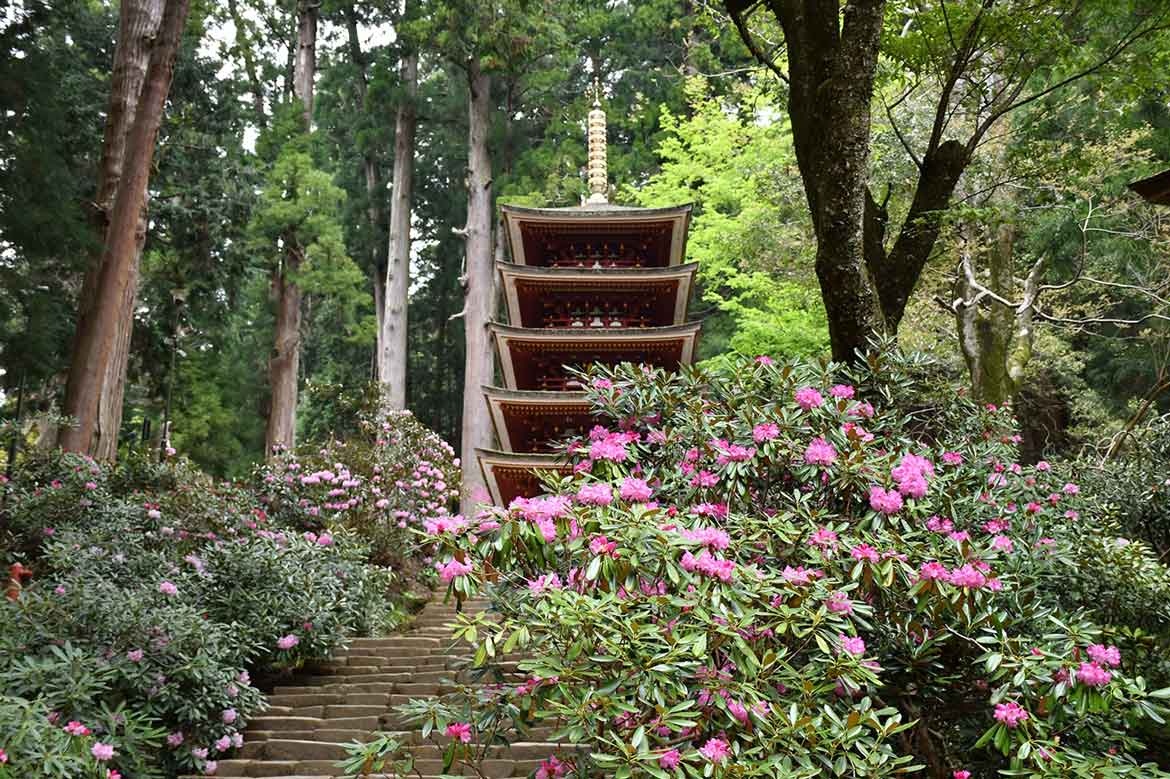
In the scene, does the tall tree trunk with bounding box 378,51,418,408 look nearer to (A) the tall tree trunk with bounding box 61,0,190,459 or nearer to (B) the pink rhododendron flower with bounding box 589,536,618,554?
(A) the tall tree trunk with bounding box 61,0,190,459

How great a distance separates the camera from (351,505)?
393 inches

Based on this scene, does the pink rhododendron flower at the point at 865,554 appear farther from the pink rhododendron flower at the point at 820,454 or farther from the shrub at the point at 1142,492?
the shrub at the point at 1142,492

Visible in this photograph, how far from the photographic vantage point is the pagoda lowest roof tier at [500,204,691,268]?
1341 centimetres

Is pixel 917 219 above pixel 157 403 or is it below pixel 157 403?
above

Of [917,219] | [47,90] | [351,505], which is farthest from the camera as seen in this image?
[351,505]

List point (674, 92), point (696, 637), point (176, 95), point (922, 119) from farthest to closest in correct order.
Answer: point (674, 92)
point (176, 95)
point (922, 119)
point (696, 637)

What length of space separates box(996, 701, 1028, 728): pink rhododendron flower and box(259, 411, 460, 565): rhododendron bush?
672cm

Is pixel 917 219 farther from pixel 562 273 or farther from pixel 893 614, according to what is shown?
pixel 562 273

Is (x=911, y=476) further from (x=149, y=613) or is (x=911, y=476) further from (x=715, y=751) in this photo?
(x=149, y=613)

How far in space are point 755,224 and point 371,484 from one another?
7044 millimetres

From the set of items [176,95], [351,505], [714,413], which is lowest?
[351,505]

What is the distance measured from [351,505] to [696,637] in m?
7.46

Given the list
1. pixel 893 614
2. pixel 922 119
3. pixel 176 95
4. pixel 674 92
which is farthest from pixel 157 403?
pixel 893 614

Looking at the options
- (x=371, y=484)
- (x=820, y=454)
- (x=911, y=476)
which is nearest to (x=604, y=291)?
(x=371, y=484)
